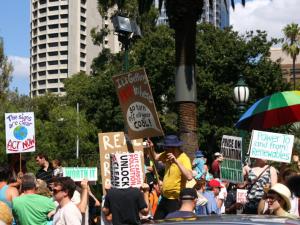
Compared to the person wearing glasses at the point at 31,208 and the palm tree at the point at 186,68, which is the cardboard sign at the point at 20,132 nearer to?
the palm tree at the point at 186,68

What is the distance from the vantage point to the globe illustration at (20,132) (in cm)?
1478

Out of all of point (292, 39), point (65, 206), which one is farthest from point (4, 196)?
point (292, 39)

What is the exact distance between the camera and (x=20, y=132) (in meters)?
14.8

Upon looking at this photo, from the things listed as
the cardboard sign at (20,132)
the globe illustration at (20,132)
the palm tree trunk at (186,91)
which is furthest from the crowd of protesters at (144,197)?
the palm tree trunk at (186,91)

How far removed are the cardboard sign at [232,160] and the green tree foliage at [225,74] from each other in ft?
106

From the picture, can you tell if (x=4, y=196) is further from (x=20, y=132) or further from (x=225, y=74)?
(x=225, y=74)

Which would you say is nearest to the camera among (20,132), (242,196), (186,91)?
(242,196)

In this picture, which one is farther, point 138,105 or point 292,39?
point 292,39

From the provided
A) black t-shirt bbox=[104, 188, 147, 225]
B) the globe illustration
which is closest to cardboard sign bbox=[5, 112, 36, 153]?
the globe illustration

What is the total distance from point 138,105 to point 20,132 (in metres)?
4.95

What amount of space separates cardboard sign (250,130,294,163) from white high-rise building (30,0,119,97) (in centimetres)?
13121

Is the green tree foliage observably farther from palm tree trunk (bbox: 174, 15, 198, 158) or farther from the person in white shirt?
the person in white shirt

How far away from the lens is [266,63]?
4550cm

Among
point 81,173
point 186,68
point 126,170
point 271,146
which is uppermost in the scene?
point 186,68
